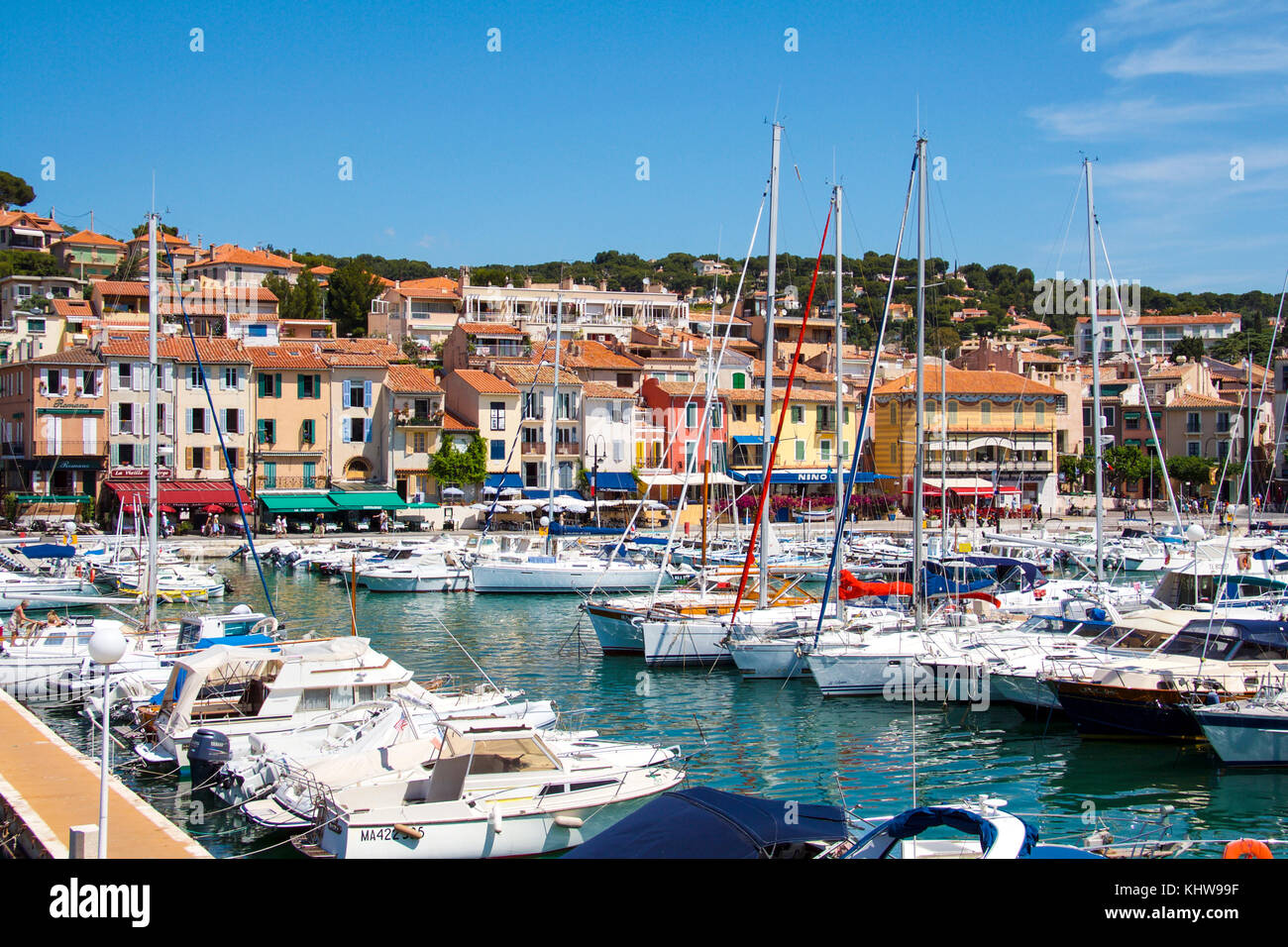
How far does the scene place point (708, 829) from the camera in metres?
10.4

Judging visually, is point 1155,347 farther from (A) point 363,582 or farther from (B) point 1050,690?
(B) point 1050,690

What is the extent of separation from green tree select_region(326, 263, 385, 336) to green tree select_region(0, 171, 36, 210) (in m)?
64.5

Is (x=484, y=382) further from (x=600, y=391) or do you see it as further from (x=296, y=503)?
(x=296, y=503)

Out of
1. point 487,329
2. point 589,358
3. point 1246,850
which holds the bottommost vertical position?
point 1246,850

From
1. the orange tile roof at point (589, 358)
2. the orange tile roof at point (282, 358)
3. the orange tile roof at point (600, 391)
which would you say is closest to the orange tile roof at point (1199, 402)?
the orange tile roof at point (589, 358)

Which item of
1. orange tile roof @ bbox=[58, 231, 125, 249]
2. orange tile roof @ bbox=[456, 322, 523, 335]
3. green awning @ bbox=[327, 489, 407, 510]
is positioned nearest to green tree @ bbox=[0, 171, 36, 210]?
orange tile roof @ bbox=[58, 231, 125, 249]

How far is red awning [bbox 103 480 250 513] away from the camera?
184 feet

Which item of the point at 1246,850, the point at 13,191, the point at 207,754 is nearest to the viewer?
the point at 1246,850

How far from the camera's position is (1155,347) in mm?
120875

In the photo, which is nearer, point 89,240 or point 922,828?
point 922,828

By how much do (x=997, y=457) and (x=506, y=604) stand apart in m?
39.1

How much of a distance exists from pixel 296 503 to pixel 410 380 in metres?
10.1

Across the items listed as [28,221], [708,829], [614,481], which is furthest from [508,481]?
[28,221]

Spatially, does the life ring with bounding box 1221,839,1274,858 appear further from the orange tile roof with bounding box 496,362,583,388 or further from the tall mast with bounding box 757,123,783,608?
the orange tile roof with bounding box 496,362,583,388
